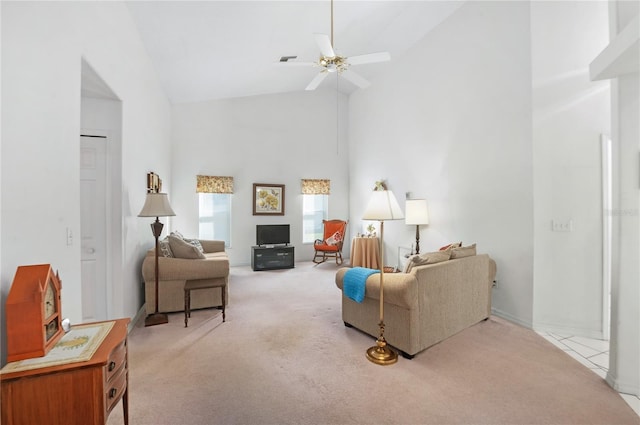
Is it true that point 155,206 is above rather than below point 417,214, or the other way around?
above

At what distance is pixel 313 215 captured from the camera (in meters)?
7.52

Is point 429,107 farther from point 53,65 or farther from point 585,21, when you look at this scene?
point 53,65

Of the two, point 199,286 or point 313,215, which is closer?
point 199,286

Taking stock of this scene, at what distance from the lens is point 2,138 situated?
126 centimetres

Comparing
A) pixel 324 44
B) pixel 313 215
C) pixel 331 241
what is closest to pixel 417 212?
pixel 331 241

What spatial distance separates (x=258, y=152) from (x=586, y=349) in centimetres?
634

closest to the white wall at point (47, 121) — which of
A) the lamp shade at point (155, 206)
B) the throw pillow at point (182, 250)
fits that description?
the lamp shade at point (155, 206)

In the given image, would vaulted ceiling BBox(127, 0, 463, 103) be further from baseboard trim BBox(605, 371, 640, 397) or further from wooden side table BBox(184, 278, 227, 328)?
baseboard trim BBox(605, 371, 640, 397)

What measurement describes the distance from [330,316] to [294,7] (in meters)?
3.73

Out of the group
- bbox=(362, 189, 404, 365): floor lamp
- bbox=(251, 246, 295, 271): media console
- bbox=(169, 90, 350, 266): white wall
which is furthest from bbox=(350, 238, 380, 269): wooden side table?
bbox=(362, 189, 404, 365): floor lamp

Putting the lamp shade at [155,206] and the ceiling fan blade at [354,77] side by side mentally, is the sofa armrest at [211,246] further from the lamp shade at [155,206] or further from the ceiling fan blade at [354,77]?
the ceiling fan blade at [354,77]

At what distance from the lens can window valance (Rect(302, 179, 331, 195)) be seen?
7.24 m

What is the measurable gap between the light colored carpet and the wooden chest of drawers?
80cm

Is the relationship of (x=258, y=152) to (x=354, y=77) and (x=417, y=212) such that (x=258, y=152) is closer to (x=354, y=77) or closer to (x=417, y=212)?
(x=354, y=77)
